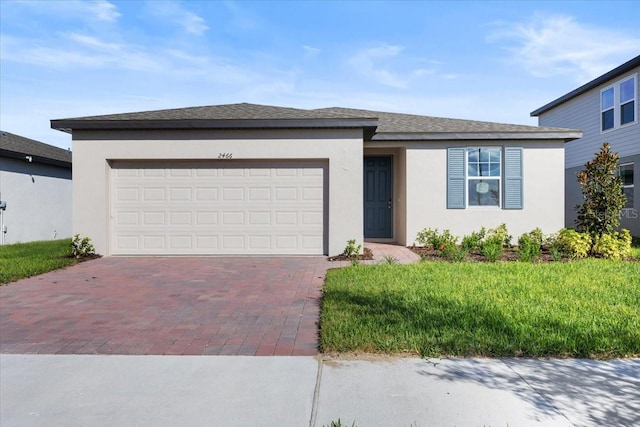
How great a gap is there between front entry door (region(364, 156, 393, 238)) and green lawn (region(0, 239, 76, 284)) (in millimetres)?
8483

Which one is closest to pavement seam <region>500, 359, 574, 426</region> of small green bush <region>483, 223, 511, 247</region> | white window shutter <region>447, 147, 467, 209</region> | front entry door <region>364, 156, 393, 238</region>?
small green bush <region>483, 223, 511, 247</region>

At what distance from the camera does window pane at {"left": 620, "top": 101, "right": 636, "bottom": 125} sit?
1520 cm

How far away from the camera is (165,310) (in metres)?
5.79

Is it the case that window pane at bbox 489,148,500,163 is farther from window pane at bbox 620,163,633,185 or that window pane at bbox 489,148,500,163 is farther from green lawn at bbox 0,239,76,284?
green lawn at bbox 0,239,76,284

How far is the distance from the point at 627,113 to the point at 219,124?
1441 cm

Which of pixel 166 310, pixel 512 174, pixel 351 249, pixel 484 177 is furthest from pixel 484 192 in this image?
pixel 166 310

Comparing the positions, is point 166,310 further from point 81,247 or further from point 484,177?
point 484,177

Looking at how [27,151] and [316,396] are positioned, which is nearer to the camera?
[316,396]

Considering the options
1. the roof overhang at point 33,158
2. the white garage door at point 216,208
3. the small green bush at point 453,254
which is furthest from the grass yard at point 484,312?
the roof overhang at point 33,158

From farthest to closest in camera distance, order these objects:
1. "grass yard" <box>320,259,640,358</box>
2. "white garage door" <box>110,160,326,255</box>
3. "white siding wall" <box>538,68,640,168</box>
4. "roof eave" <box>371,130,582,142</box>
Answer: "white siding wall" <box>538,68,640,168</box>, "roof eave" <box>371,130,582,142</box>, "white garage door" <box>110,160,326,255</box>, "grass yard" <box>320,259,640,358</box>

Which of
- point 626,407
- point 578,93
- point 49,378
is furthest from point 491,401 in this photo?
point 578,93

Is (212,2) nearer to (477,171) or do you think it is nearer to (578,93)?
(477,171)

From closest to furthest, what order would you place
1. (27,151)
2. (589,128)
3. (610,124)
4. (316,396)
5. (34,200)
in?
(316,396)
(27,151)
(34,200)
(610,124)
(589,128)

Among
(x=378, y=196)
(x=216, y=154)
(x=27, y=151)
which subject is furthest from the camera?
(x=27, y=151)
